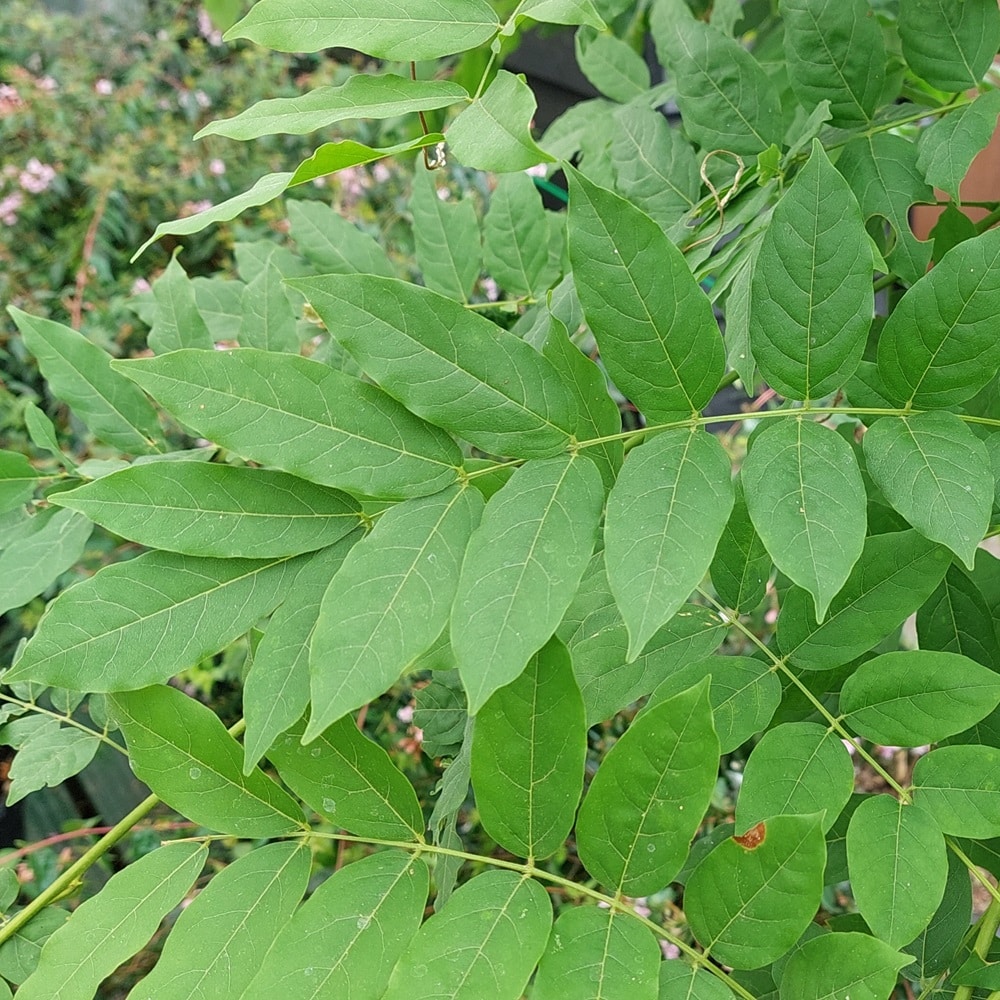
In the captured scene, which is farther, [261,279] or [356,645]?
[261,279]

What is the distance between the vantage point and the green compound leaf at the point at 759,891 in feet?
1.07

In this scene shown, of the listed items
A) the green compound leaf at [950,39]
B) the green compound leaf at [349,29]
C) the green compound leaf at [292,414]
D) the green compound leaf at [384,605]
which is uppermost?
the green compound leaf at [349,29]

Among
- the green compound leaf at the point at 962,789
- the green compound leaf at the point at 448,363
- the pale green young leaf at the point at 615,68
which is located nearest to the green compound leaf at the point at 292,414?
the green compound leaf at the point at 448,363

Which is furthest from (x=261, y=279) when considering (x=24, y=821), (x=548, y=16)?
(x=24, y=821)

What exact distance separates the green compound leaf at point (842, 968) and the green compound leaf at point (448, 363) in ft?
0.74

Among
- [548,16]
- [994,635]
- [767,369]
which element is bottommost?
[994,635]

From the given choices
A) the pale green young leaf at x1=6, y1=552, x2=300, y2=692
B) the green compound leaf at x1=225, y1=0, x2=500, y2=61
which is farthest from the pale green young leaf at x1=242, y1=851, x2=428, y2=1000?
the green compound leaf at x1=225, y1=0, x2=500, y2=61

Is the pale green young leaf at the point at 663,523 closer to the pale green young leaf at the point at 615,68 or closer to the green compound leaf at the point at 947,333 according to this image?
the green compound leaf at the point at 947,333

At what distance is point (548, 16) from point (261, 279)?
0.30 meters

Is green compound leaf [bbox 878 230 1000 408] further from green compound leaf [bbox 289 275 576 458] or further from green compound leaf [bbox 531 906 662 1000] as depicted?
green compound leaf [bbox 531 906 662 1000]

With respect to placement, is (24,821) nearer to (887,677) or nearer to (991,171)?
(887,677)

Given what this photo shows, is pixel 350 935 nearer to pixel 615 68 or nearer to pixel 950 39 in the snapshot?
pixel 950 39

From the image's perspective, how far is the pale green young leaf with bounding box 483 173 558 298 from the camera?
71cm

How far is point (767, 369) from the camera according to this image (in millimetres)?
397
